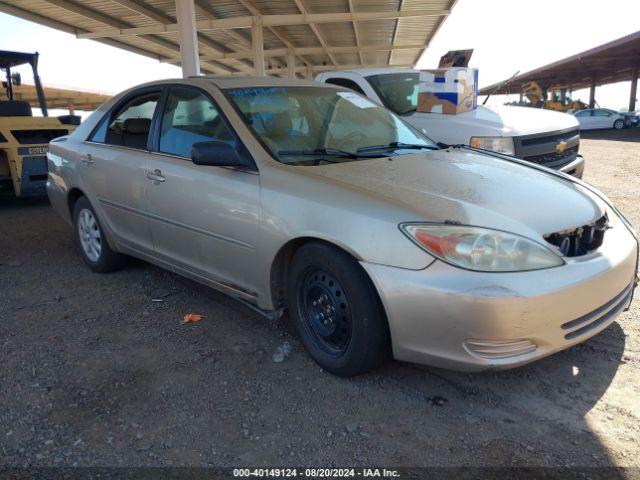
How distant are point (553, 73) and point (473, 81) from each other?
4022 cm

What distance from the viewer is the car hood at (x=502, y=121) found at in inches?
212

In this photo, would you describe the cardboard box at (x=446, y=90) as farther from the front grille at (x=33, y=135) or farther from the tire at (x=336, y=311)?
the front grille at (x=33, y=135)

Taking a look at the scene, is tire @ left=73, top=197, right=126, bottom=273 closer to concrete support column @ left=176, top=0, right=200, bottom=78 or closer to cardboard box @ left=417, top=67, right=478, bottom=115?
cardboard box @ left=417, top=67, right=478, bottom=115

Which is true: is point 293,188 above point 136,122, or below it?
below

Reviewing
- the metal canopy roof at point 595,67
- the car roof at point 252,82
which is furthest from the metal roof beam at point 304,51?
the car roof at point 252,82

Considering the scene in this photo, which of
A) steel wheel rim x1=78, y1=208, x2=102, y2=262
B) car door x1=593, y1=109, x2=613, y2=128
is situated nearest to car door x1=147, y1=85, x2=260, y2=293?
steel wheel rim x1=78, y1=208, x2=102, y2=262

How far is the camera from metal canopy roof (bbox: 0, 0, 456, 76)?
1488 centimetres

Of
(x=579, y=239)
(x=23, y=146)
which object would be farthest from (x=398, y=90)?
(x=23, y=146)

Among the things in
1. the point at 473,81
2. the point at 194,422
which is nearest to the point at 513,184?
the point at 194,422

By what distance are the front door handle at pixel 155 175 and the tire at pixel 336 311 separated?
129 centimetres

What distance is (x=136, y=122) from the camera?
3.90 metres

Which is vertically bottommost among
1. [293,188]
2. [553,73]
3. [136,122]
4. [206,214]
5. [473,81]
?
[206,214]

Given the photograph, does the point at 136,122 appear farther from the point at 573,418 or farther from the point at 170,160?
the point at 573,418

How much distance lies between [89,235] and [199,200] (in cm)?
187
